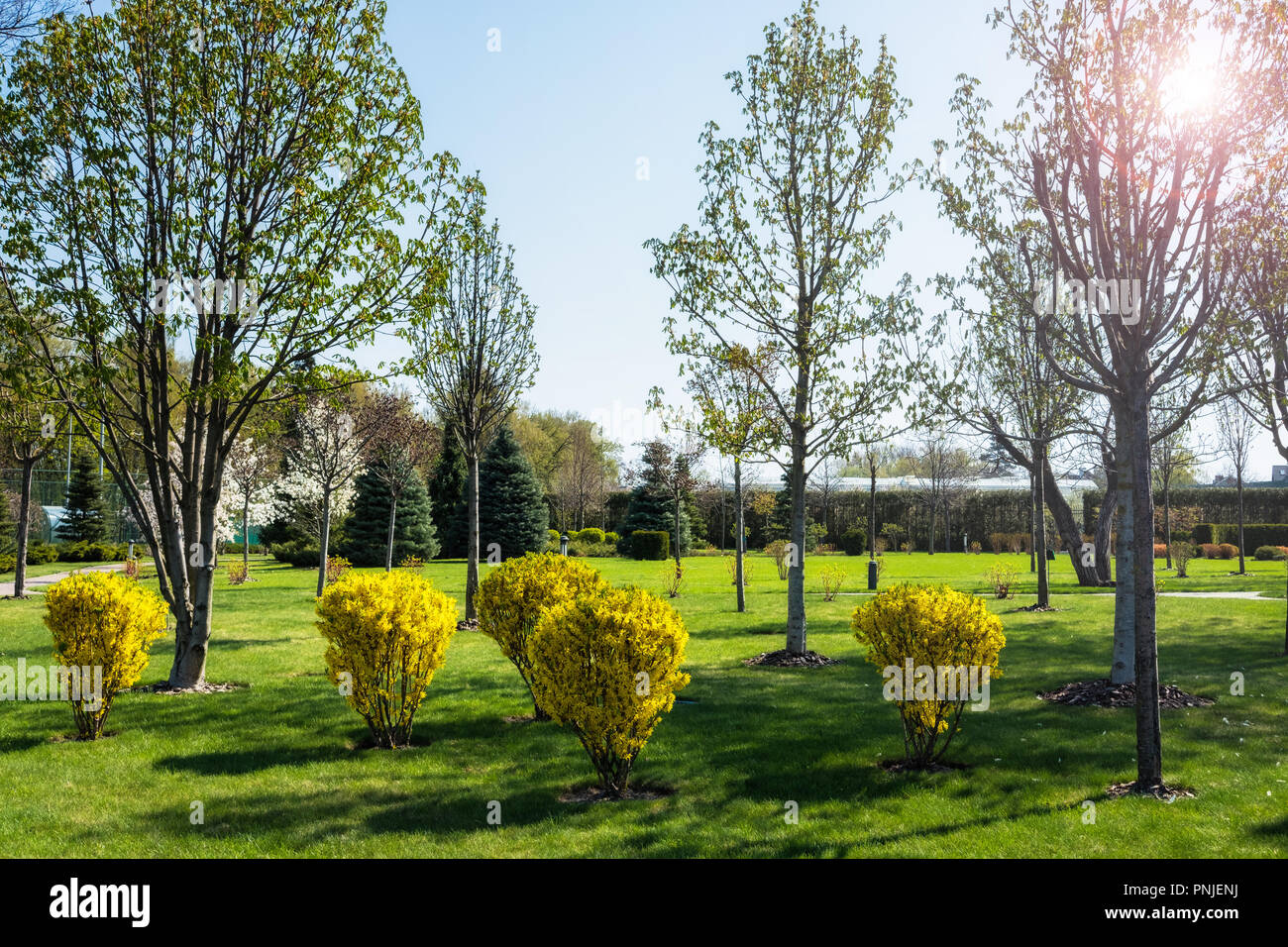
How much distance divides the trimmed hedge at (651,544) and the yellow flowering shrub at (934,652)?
2707cm

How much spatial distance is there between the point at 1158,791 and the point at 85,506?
4219cm

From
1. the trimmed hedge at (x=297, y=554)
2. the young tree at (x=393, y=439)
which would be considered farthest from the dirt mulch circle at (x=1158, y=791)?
the trimmed hedge at (x=297, y=554)

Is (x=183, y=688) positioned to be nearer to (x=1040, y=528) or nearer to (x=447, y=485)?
(x=1040, y=528)

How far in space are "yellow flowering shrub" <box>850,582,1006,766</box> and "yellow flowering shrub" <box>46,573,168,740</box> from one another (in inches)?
248

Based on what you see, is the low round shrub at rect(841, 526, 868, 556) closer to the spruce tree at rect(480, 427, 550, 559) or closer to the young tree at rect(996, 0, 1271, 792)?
the spruce tree at rect(480, 427, 550, 559)

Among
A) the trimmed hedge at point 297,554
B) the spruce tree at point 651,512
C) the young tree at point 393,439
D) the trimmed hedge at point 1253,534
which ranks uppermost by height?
the young tree at point 393,439

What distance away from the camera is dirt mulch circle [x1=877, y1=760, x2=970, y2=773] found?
629 centimetres

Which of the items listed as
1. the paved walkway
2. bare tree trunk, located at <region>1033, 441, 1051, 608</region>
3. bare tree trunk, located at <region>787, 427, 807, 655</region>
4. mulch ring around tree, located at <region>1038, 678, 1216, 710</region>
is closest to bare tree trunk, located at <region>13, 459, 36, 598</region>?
the paved walkway

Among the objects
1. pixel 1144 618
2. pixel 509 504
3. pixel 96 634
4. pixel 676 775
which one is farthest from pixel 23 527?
pixel 1144 618

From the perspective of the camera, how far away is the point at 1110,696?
8688mm

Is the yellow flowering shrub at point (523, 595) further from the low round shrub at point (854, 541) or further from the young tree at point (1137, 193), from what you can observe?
the low round shrub at point (854, 541)

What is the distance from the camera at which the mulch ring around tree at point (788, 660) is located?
10984mm

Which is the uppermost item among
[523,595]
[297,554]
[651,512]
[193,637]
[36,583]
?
[651,512]
